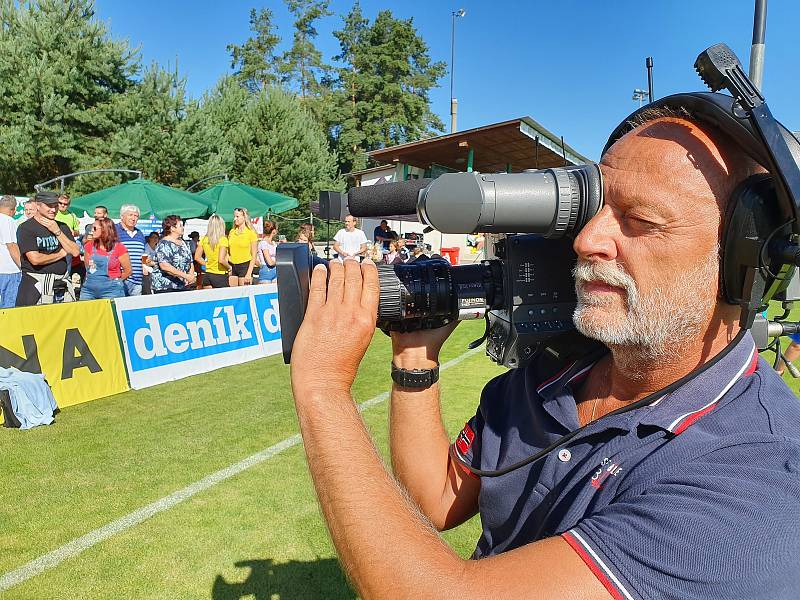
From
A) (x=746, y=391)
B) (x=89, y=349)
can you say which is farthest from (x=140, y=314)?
(x=746, y=391)

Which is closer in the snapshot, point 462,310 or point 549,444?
point 549,444

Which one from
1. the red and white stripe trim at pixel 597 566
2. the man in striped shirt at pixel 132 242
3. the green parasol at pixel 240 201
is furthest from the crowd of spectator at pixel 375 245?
the red and white stripe trim at pixel 597 566

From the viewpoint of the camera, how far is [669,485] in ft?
→ 3.23

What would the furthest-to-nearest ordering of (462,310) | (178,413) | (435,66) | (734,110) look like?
(435,66), (178,413), (462,310), (734,110)

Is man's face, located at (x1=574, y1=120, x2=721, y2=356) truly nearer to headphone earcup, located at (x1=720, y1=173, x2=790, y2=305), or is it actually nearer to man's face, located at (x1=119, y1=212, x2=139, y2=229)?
headphone earcup, located at (x1=720, y1=173, x2=790, y2=305)

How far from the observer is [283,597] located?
2941 millimetres

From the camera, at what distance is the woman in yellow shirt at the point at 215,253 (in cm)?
1003

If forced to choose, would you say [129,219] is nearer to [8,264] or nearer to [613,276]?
[8,264]

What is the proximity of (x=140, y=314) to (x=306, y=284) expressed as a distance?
6042mm

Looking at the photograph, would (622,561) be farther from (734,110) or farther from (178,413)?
(178,413)

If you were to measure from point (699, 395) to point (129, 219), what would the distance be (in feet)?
32.4

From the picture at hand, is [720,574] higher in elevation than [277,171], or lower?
lower

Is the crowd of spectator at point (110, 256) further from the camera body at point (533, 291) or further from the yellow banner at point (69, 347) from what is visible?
the camera body at point (533, 291)

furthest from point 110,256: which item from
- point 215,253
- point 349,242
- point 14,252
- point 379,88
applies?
point 379,88
